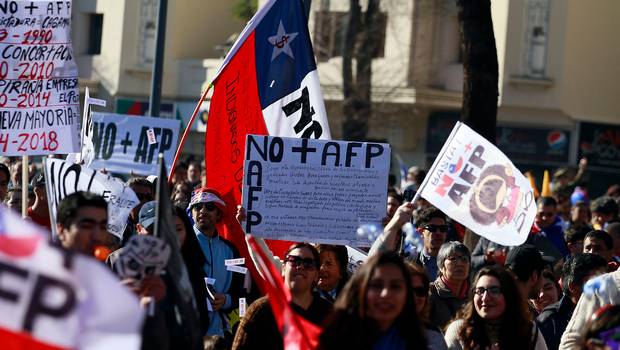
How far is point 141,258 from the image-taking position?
17.5 feet

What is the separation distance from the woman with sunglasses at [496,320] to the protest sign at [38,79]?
4.26 metres

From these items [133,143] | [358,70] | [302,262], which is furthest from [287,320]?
[358,70]

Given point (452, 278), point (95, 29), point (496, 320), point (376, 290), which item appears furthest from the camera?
point (95, 29)

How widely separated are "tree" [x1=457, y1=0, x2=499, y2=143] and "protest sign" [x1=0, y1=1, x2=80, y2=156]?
445 cm

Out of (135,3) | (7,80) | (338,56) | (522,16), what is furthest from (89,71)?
(7,80)

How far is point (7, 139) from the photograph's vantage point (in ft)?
32.7

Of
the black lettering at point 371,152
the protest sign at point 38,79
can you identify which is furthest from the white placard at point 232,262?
the protest sign at point 38,79

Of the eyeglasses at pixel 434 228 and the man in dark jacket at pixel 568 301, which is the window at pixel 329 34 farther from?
the man in dark jacket at pixel 568 301

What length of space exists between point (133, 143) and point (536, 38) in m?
18.3

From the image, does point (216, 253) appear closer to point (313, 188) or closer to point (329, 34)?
point (313, 188)

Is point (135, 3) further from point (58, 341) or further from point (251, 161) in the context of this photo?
point (58, 341)

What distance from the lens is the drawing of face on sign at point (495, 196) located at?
8.34m

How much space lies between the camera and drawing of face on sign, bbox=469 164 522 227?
8.34 m

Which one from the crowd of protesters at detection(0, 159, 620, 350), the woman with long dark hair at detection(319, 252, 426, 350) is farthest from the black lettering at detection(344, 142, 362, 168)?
the woman with long dark hair at detection(319, 252, 426, 350)
